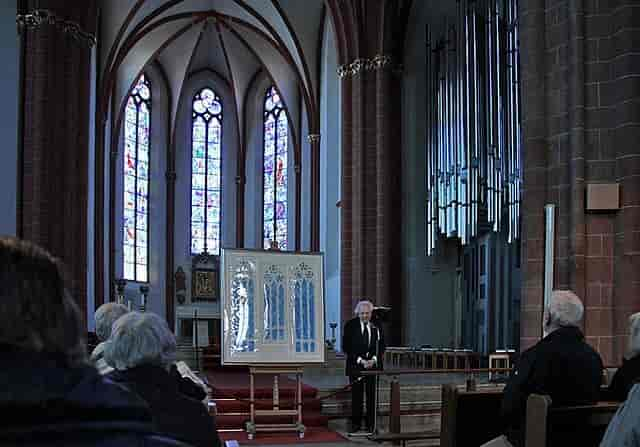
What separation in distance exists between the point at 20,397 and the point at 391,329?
16037 millimetres

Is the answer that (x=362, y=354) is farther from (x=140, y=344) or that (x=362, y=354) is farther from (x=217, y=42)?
(x=217, y=42)

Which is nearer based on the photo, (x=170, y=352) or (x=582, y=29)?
(x=170, y=352)

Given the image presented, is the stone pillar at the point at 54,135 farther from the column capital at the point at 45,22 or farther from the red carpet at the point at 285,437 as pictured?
the red carpet at the point at 285,437

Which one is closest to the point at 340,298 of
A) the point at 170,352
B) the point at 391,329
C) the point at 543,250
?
the point at 391,329

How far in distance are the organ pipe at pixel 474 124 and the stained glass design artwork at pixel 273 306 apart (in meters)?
4.97

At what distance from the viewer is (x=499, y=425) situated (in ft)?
18.5

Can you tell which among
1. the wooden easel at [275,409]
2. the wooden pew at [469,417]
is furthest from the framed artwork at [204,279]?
the wooden pew at [469,417]

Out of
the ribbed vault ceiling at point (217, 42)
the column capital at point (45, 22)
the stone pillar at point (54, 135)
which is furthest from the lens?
the ribbed vault ceiling at point (217, 42)

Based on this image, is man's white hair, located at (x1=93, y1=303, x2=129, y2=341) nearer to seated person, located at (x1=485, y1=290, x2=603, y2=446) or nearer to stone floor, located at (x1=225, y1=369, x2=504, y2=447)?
seated person, located at (x1=485, y1=290, x2=603, y2=446)

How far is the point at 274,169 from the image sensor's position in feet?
91.9

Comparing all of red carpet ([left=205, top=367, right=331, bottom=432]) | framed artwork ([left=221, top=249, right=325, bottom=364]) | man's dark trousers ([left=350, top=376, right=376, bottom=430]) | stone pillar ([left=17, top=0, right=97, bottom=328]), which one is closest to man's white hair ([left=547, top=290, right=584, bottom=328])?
framed artwork ([left=221, top=249, right=325, bottom=364])

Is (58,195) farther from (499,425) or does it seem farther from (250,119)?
(250,119)

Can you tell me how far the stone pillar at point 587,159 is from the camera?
7824mm

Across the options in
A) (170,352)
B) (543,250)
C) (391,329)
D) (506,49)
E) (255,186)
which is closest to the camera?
(170,352)
